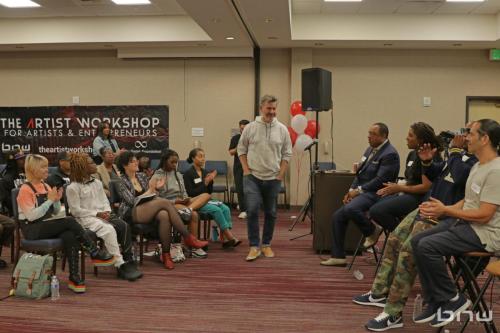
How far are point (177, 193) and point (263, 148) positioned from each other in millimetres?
1060

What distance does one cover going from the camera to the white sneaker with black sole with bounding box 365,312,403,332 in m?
3.12

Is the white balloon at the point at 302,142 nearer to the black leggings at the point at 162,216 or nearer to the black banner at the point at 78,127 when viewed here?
the black banner at the point at 78,127

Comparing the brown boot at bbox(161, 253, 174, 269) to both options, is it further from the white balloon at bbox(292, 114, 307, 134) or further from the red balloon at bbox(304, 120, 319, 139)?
the red balloon at bbox(304, 120, 319, 139)

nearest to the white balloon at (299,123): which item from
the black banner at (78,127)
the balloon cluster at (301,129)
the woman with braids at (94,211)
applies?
the balloon cluster at (301,129)

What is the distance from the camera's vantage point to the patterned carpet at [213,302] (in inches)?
127

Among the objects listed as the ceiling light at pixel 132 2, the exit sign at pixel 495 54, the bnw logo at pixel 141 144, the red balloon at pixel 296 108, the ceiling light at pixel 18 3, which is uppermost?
the ceiling light at pixel 18 3

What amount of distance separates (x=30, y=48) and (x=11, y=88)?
1031mm

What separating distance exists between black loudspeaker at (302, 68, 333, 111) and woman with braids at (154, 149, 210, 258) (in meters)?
1.87

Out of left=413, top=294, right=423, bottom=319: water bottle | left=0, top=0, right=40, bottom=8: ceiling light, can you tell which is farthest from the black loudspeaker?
left=0, top=0, right=40, bottom=8: ceiling light

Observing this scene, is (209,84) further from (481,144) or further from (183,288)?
(481,144)

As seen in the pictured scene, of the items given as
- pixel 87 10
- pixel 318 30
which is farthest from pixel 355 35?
pixel 87 10

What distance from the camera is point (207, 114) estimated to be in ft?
31.3

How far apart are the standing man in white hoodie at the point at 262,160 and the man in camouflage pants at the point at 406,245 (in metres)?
1.55

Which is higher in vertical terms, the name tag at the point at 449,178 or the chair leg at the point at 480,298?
the name tag at the point at 449,178
